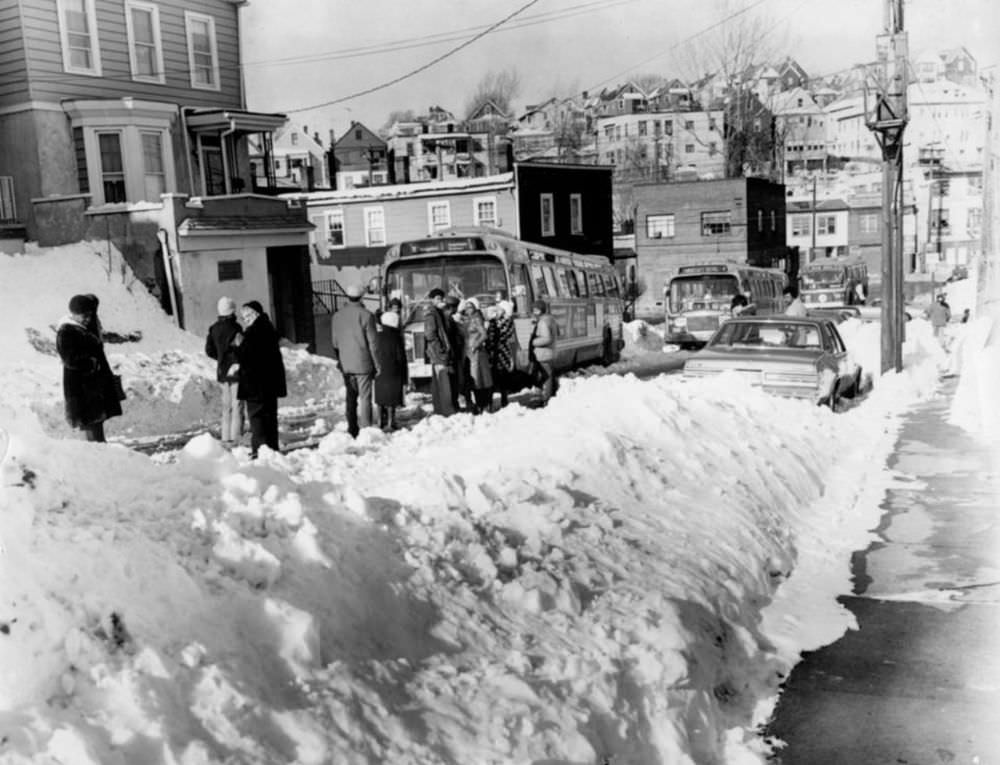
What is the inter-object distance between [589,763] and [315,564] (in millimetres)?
1332

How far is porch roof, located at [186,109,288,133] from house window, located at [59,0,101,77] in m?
6.17

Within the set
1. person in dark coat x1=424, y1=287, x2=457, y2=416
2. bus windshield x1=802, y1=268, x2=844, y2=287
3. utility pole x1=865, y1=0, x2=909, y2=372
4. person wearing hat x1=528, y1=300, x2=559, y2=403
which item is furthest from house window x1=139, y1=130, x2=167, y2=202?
bus windshield x1=802, y1=268, x2=844, y2=287

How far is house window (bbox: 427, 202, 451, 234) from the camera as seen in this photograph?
3816cm

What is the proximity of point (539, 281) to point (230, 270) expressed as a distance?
7.10 metres

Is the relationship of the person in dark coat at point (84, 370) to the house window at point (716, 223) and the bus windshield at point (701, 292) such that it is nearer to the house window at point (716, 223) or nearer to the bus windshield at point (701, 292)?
the bus windshield at point (701, 292)

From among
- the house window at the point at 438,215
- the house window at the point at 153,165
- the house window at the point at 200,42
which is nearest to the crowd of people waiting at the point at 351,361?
the house window at the point at 200,42

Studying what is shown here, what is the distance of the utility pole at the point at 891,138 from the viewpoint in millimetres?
16031

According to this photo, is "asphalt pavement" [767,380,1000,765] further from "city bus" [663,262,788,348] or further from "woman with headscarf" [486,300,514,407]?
"city bus" [663,262,788,348]

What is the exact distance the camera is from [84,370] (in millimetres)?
8734

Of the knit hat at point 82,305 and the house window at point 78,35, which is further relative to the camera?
the house window at point 78,35

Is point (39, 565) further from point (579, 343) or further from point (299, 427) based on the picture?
point (579, 343)

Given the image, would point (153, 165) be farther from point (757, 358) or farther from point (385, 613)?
point (385, 613)

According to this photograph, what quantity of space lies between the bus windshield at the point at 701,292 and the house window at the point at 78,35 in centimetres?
1811

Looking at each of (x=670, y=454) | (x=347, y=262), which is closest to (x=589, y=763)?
(x=670, y=454)
